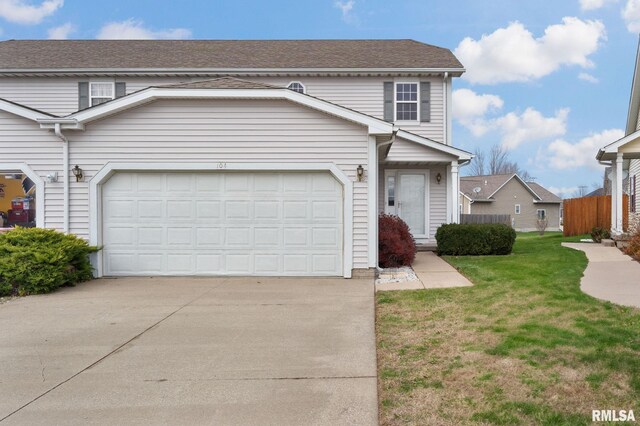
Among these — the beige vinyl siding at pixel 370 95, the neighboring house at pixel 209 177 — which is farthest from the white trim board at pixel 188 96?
the beige vinyl siding at pixel 370 95

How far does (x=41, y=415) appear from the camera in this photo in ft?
13.0

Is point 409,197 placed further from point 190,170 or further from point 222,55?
point 222,55

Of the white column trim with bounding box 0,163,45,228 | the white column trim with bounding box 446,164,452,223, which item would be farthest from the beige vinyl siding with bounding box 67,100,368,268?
the white column trim with bounding box 446,164,452,223

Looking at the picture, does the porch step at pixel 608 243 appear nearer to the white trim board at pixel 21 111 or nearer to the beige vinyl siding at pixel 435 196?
the beige vinyl siding at pixel 435 196

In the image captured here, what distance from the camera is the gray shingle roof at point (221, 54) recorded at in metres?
17.5

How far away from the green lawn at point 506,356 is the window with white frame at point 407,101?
10204 millimetres

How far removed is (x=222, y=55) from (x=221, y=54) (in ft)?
0.53

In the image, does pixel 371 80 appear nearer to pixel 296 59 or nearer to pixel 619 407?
pixel 296 59

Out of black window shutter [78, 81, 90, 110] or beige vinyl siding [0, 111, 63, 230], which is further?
black window shutter [78, 81, 90, 110]

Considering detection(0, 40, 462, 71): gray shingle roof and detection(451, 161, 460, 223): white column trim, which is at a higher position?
detection(0, 40, 462, 71): gray shingle roof

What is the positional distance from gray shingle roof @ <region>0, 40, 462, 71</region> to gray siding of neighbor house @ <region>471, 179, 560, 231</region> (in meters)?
29.4

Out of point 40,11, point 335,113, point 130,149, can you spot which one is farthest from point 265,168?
point 40,11

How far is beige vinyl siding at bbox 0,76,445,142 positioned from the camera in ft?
57.2

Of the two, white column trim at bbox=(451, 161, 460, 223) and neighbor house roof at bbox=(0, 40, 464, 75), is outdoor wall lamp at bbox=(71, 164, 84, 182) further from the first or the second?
white column trim at bbox=(451, 161, 460, 223)
